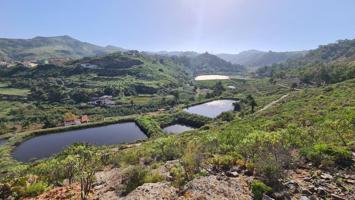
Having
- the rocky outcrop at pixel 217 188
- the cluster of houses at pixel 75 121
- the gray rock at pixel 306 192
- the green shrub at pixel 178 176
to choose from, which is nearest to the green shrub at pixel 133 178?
the green shrub at pixel 178 176

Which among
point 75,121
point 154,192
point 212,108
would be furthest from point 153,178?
point 212,108

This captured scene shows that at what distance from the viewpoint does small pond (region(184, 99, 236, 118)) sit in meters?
145

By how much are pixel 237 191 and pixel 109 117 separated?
12488 centimetres

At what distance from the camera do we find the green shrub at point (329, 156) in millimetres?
26578

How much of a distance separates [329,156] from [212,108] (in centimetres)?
13029

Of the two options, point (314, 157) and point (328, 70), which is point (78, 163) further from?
point (328, 70)

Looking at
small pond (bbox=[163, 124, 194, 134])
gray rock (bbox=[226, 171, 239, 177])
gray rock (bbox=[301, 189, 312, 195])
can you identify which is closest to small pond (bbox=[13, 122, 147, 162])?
small pond (bbox=[163, 124, 194, 134])

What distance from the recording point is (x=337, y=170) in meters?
25.9

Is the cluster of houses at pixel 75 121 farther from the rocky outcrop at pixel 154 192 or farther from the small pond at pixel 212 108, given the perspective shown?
the rocky outcrop at pixel 154 192

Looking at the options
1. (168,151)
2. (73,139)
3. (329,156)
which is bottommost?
(73,139)

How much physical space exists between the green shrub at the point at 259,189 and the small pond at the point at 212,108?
11505 cm

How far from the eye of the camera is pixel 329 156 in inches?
1065

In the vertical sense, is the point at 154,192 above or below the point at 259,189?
below

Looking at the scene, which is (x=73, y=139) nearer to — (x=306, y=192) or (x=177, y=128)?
(x=177, y=128)
